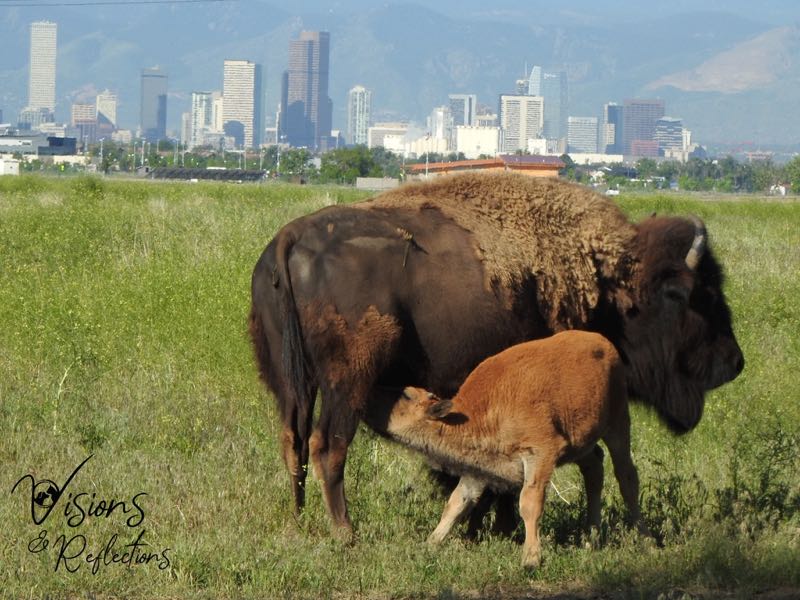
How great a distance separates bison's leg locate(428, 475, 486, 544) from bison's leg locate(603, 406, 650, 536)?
0.79 metres

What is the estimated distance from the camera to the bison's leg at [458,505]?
6828 millimetres

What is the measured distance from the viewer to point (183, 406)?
31.8 feet

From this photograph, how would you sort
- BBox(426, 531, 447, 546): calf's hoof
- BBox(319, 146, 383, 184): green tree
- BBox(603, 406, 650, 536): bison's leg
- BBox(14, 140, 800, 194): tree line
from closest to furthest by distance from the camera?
BBox(426, 531, 447, 546): calf's hoof < BBox(603, 406, 650, 536): bison's leg < BBox(319, 146, 383, 184): green tree < BBox(14, 140, 800, 194): tree line

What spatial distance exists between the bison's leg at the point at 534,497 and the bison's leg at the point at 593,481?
0.64 metres

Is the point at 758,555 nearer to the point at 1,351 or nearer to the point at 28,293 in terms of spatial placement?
the point at 1,351

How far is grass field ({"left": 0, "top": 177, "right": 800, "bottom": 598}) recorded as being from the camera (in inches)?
244

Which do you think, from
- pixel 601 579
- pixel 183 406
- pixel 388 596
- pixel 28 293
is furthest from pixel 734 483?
pixel 28 293

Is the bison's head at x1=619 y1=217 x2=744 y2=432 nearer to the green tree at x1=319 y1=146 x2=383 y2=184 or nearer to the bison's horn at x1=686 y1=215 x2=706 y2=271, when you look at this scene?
the bison's horn at x1=686 y1=215 x2=706 y2=271

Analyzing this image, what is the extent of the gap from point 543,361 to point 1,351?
249 inches

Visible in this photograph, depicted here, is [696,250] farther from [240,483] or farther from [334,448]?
[240,483]

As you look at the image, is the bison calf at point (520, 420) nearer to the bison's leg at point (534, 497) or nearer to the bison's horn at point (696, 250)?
the bison's leg at point (534, 497)

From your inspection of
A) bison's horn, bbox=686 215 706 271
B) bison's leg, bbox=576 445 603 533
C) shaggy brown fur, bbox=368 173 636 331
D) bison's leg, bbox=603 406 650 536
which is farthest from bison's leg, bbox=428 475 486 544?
bison's horn, bbox=686 215 706 271

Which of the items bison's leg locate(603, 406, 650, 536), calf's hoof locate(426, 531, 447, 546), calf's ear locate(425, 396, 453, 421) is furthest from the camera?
bison's leg locate(603, 406, 650, 536)

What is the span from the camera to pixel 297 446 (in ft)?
22.7
